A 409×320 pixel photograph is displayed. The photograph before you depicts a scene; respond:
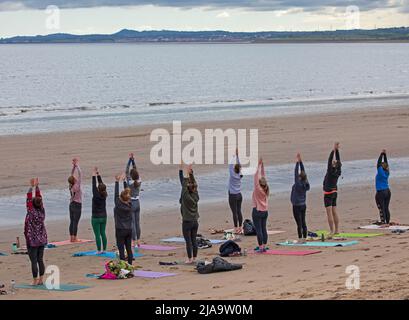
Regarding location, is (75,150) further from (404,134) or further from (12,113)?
(12,113)

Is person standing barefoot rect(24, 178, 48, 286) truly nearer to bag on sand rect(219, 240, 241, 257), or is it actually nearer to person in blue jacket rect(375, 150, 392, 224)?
bag on sand rect(219, 240, 241, 257)

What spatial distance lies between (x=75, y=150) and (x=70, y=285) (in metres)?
21.5

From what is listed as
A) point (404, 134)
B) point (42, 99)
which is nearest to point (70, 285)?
point (404, 134)

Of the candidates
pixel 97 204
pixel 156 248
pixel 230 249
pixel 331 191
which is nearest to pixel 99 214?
pixel 97 204

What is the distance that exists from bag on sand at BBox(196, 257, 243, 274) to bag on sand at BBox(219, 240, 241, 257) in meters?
1.44

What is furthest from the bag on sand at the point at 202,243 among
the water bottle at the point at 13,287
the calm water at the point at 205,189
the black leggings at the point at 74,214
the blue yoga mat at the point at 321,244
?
the calm water at the point at 205,189

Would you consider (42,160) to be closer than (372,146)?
Yes

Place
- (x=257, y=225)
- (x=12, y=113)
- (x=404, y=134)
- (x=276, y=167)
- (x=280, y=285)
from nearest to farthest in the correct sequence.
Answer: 1. (x=280, y=285)
2. (x=257, y=225)
3. (x=276, y=167)
4. (x=404, y=134)
5. (x=12, y=113)

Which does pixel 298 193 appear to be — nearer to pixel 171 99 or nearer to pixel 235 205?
pixel 235 205

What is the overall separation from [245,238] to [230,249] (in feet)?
7.84

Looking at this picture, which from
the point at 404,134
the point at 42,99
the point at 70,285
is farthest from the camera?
the point at 42,99

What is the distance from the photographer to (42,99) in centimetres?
7862

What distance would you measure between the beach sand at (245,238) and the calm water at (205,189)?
842 millimetres

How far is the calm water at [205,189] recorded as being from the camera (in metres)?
23.5
